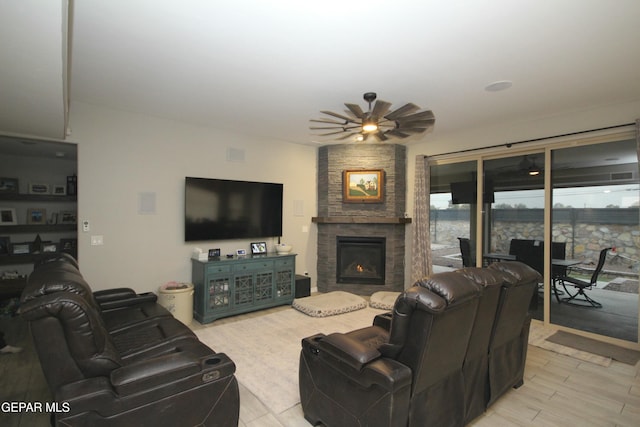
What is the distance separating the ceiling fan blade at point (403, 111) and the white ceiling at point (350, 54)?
34 centimetres

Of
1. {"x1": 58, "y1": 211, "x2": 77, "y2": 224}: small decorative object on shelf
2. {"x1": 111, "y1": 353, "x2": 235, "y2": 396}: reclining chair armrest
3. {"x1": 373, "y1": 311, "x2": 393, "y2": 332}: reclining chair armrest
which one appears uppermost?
{"x1": 58, "y1": 211, "x2": 77, "y2": 224}: small decorative object on shelf

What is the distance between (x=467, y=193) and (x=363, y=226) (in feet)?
5.88

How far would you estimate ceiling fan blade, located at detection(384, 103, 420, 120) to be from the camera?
293cm

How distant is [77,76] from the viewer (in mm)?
3082

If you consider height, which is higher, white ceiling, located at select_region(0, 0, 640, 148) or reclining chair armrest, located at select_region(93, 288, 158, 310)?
white ceiling, located at select_region(0, 0, 640, 148)

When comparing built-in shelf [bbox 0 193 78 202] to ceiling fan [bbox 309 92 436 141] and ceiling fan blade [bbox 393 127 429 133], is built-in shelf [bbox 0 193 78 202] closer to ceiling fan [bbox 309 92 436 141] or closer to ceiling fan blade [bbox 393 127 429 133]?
ceiling fan [bbox 309 92 436 141]

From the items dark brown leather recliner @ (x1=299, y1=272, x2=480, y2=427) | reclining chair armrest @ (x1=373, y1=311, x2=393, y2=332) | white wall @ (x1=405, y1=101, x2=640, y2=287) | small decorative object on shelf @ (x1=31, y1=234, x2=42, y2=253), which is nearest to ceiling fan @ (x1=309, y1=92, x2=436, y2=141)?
white wall @ (x1=405, y1=101, x2=640, y2=287)

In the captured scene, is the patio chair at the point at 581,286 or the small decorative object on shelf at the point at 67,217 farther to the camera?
the small decorative object on shelf at the point at 67,217

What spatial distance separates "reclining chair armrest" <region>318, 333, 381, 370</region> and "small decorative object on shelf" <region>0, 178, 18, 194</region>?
572 centimetres

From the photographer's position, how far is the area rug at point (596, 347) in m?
3.37

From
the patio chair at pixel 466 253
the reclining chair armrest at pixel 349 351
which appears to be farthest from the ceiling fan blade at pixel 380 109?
the patio chair at pixel 466 253

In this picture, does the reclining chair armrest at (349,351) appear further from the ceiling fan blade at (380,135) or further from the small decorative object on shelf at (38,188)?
the small decorative object on shelf at (38,188)

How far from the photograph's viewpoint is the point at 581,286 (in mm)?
4164

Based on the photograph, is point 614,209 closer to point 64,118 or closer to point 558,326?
point 558,326
